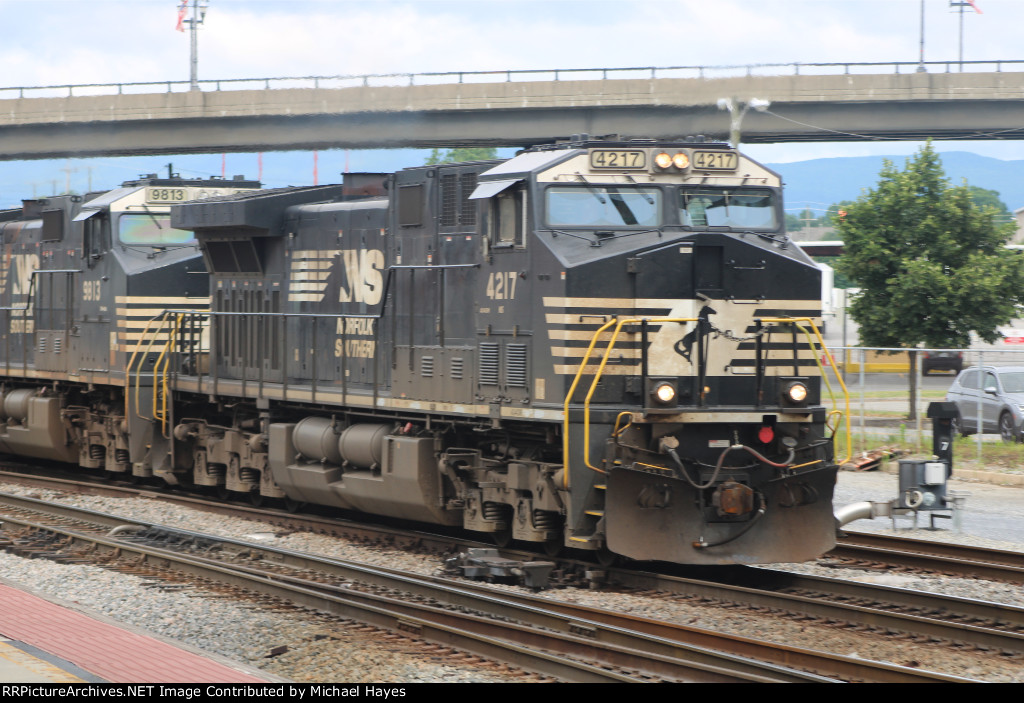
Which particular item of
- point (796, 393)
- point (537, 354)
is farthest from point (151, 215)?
point (796, 393)

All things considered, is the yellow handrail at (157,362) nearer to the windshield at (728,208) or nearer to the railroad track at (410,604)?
the railroad track at (410,604)

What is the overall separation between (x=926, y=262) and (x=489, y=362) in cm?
1581

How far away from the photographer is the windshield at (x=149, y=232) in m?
17.1

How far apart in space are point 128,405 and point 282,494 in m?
3.32

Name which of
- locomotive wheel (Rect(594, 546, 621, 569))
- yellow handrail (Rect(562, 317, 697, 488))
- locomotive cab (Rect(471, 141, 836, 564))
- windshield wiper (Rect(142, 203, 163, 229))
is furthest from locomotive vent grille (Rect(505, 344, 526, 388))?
windshield wiper (Rect(142, 203, 163, 229))

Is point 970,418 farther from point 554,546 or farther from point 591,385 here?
point 591,385

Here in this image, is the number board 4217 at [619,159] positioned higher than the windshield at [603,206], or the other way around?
the number board 4217 at [619,159]

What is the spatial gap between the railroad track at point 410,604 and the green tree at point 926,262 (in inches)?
636

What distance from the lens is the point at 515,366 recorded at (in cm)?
1060

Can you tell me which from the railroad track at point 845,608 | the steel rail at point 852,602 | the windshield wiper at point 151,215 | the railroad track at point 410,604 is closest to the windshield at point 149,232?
the windshield wiper at point 151,215

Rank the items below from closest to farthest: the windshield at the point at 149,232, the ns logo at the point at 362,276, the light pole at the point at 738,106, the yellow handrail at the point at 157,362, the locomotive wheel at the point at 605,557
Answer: the locomotive wheel at the point at 605,557 → the ns logo at the point at 362,276 → the yellow handrail at the point at 157,362 → the windshield at the point at 149,232 → the light pole at the point at 738,106

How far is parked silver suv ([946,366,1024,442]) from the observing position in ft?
66.5
